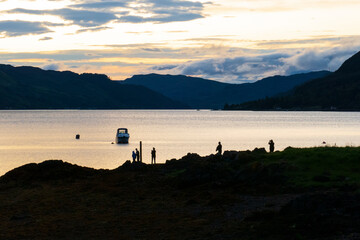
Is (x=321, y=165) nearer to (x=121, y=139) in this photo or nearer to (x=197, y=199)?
(x=197, y=199)

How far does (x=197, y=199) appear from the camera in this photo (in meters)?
31.5

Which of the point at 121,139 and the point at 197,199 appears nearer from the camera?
the point at 197,199

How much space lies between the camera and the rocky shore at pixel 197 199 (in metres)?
23.4

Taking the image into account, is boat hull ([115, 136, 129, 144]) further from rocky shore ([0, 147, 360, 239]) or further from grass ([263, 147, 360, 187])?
grass ([263, 147, 360, 187])

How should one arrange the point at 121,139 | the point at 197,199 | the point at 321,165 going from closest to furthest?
the point at 197,199, the point at 321,165, the point at 121,139

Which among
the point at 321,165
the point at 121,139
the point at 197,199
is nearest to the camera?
the point at 197,199

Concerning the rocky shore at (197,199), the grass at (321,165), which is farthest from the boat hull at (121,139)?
the grass at (321,165)

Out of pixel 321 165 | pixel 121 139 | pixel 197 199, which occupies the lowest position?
pixel 197 199

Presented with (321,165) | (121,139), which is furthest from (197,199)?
(121,139)

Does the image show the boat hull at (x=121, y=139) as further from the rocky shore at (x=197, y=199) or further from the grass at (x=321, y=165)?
the grass at (x=321, y=165)

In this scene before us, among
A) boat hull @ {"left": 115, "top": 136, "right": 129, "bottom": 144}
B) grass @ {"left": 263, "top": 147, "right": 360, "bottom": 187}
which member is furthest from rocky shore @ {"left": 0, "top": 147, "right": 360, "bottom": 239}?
boat hull @ {"left": 115, "top": 136, "right": 129, "bottom": 144}

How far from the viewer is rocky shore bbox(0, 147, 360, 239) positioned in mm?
23422

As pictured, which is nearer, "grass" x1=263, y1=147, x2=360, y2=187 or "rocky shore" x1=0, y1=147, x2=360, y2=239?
"rocky shore" x1=0, y1=147, x2=360, y2=239

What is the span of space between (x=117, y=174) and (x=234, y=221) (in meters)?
19.6
